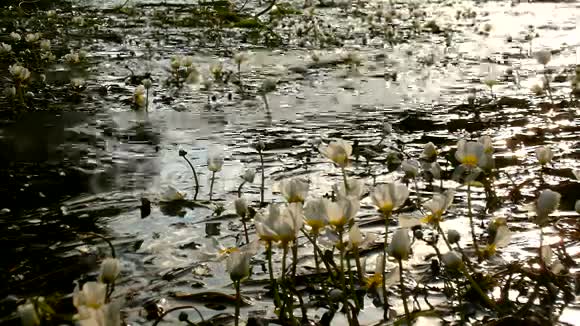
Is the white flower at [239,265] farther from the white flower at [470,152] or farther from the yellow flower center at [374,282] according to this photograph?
the white flower at [470,152]

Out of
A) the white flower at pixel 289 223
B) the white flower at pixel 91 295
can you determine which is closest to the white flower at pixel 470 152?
the white flower at pixel 289 223

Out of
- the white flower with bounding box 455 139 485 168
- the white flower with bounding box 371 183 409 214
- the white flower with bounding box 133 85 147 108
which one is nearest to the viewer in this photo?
the white flower with bounding box 371 183 409 214

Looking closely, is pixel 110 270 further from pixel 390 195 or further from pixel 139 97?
pixel 139 97

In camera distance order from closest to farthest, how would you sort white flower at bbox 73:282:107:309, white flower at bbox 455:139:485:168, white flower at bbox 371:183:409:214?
white flower at bbox 73:282:107:309 → white flower at bbox 371:183:409:214 → white flower at bbox 455:139:485:168

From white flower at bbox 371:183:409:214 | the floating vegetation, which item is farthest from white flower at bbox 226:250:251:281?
white flower at bbox 371:183:409:214

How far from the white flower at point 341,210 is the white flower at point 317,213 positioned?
0.01m

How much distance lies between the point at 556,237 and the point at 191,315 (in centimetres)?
131

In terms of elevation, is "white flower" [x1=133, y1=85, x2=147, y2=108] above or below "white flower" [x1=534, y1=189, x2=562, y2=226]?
below

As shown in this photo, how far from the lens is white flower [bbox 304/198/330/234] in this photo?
1900 millimetres

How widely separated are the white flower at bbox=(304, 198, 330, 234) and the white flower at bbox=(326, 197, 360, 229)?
0.01m

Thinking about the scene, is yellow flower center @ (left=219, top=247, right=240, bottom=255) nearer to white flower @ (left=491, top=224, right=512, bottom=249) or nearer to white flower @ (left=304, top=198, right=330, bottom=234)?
white flower @ (left=304, top=198, right=330, bottom=234)

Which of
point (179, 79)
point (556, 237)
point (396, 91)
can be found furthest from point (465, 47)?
point (556, 237)

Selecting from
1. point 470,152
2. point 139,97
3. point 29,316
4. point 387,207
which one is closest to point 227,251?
point 387,207

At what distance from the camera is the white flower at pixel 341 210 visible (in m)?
1.89
